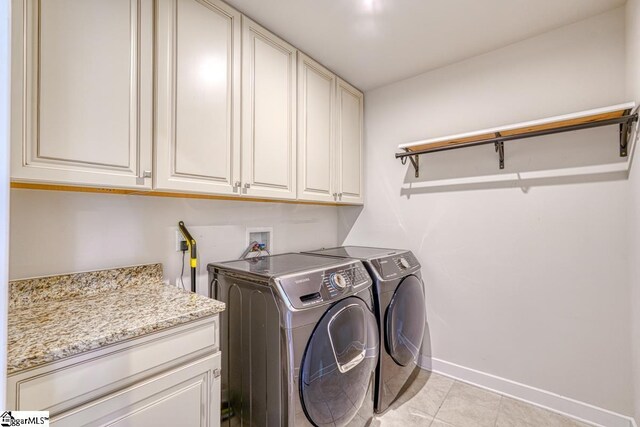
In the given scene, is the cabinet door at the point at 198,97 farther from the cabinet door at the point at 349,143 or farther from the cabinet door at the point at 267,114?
the cabinet door at the point at 349,143

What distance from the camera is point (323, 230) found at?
8.72 ft

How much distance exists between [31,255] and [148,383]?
2.44 ft

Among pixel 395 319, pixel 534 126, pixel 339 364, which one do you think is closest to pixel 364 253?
pixel 395 319

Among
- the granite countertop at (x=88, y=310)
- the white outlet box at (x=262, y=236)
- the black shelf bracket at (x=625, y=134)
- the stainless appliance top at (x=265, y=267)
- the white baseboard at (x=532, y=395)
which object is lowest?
the white baseboard at (x=532, y=395)

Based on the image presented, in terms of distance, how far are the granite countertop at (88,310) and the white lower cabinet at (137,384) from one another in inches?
1.7

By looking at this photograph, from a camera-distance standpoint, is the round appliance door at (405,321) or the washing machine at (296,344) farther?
the round appliance door at (405,321)

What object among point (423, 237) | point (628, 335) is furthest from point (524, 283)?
point (423, 237)

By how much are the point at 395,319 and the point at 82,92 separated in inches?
73.9

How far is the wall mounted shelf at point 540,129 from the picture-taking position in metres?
1.49

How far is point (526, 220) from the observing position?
6.21 feet

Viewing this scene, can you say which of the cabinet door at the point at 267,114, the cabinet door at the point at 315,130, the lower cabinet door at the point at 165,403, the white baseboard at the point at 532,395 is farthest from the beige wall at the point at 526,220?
the lower cabinet door at the point at 165,403

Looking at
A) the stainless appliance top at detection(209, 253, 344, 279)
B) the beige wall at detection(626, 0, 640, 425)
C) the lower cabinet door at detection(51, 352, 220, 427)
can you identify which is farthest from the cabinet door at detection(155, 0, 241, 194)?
the beige wall at detection(626, 0, 640, 425)

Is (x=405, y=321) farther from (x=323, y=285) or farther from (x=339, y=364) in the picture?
(x=323, y=285)

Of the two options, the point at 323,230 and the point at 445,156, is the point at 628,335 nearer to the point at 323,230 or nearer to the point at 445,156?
the point at 445,156
